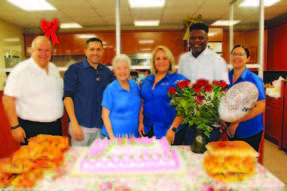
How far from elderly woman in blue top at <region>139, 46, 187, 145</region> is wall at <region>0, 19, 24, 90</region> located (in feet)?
Result: 16.3

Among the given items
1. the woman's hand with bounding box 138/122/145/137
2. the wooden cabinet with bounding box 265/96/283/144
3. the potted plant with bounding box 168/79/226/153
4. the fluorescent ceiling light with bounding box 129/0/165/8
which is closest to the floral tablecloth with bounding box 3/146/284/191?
the potted plant with bounding box 168/79/226/153

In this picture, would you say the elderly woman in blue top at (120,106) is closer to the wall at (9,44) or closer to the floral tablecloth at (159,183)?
the floral tablecloth at (159,183)

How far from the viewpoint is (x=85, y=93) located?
181 centimetres

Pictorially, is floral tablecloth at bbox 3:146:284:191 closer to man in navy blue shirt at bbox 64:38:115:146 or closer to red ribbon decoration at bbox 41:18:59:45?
man in navy blue shirt at bbox 64:38:115:146

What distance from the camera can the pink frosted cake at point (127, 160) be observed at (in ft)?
3.54

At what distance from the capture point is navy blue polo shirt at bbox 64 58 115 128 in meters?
1.80

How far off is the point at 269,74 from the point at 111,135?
18.3 ft

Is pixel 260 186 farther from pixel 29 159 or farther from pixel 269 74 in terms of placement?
pixel 269 74

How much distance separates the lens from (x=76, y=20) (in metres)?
5.61

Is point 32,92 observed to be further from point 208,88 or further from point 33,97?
point 208,88

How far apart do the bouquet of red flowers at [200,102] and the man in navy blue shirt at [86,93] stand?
0.78 metres

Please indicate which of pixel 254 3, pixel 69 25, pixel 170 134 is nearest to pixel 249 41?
pixel 254 3

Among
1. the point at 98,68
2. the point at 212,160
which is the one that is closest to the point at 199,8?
the point at 98,68

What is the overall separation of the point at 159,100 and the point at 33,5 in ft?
13.2
